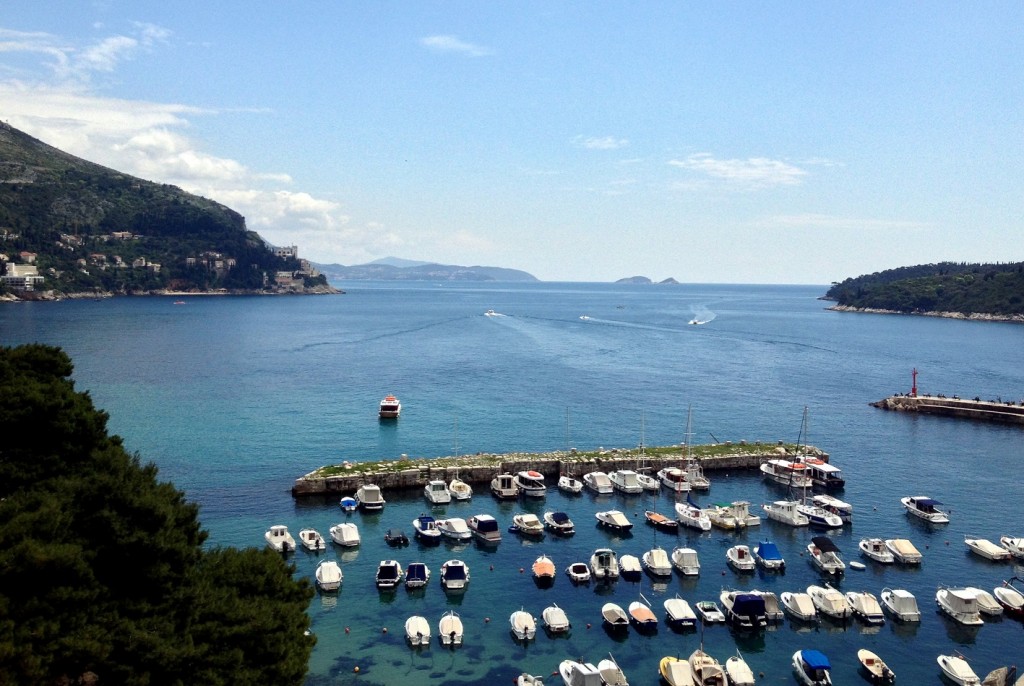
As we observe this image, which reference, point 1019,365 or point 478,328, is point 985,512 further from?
point 478,328

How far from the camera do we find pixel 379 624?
34969 millimetres

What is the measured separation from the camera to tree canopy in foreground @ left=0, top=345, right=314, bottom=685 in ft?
63.8

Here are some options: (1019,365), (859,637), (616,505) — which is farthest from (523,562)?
(1019,365)

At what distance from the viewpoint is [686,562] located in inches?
1639

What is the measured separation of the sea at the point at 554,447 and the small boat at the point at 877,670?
2.02 ft

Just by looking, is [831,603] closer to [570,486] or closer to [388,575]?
[388,575]

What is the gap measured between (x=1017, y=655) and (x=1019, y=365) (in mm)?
120038

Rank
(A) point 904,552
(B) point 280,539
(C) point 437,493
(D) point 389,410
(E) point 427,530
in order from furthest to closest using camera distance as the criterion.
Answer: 1. (D) point 389,410
2. (C) point 437,493
3. (E) point 427,530
4. (A) point 904,552
5. (B) point 280,539

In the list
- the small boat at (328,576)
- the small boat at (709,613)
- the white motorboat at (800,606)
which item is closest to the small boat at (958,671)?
the white motorboat at (800,606)

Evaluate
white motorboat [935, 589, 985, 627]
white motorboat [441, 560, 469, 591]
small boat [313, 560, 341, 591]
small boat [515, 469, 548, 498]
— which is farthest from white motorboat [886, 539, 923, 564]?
small boat [313, 560, 341, 591]

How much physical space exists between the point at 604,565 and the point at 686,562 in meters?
4.92

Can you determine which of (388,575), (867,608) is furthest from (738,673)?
(388,575)

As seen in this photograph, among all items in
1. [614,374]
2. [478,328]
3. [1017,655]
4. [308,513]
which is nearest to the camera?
[1017,655]

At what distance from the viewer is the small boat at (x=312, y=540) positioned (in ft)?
142
